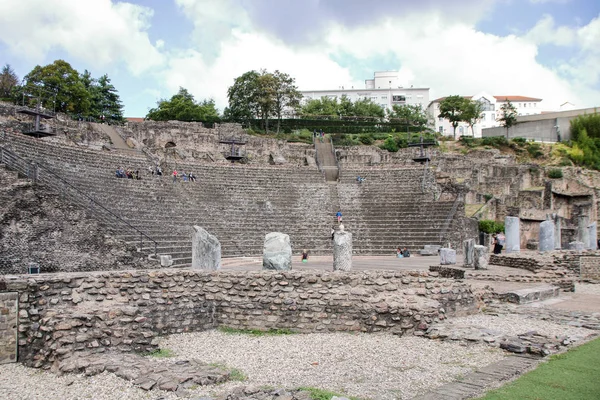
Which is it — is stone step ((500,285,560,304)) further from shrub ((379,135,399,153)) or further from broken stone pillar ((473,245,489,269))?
shrub ((379,135,399,153))

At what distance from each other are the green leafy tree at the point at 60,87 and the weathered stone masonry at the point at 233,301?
3802 cm

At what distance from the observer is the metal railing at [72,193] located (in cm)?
1708

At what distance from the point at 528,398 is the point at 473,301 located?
5798 mm

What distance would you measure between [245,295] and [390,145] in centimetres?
3779

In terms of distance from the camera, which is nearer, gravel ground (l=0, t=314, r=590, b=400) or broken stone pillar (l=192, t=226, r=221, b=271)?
gravel ground (l=0, t=314, r=590, b=400)

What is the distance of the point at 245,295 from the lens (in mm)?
10766

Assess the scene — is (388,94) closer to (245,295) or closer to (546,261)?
(546,261)

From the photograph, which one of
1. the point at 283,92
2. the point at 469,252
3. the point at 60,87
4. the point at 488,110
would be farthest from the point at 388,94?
the point at 469,252

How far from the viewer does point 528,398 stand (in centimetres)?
586

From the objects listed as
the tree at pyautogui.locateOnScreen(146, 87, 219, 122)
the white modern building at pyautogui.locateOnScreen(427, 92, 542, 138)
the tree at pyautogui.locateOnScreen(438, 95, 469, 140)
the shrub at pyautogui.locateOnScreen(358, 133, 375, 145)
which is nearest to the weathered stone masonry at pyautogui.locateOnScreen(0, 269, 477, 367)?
the shrub at pyautogui.locateOnScreen(358, 133, 375, 145)

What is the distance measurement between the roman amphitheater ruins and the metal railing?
0.38 ft

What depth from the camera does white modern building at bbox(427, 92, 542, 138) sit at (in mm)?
79062

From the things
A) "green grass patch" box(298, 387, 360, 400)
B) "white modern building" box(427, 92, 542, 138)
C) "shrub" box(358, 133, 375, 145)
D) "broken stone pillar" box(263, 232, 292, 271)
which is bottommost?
"green grass patch" box(298, 387, 360, 400)

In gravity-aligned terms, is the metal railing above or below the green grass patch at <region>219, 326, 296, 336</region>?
above
